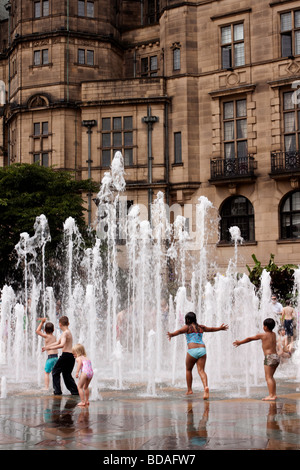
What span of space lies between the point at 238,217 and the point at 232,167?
8.16ft

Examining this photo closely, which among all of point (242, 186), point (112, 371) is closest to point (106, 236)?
point (242, 186)

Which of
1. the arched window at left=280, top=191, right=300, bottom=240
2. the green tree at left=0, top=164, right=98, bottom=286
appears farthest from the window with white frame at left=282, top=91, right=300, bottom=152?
the green tree at left=0, top=164, right=98, bottom=286

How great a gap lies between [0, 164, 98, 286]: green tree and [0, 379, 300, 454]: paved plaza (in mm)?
16592

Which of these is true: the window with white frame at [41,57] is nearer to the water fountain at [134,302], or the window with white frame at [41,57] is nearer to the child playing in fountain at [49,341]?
the water fountain at [134,302]

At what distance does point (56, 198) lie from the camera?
3044 centimetres

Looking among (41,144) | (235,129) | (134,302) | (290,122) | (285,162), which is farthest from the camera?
(41,144)

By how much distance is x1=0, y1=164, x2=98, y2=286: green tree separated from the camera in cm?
2906

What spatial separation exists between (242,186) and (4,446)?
26560 millimetres

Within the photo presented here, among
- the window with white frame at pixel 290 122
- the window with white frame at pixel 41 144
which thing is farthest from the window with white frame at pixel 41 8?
the window with white frame at pixel 290 122

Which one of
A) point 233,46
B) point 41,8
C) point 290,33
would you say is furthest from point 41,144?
point 290,33

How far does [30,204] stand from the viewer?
30.2m

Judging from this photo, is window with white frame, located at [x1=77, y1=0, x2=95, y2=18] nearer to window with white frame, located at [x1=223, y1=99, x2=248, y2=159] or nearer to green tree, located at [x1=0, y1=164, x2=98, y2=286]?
window with white frame, located at [x1=223, y1=99, x2=248, y2=159]

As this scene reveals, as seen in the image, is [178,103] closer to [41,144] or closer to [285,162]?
[285,162]

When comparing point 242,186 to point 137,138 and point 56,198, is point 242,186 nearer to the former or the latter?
point 137,138
